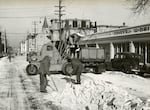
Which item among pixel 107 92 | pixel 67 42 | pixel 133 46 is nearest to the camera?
pixel 107 92

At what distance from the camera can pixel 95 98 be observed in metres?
10.3

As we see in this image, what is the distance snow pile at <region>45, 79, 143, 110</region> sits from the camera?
8.58 metres

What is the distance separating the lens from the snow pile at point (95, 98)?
8578 millimetres

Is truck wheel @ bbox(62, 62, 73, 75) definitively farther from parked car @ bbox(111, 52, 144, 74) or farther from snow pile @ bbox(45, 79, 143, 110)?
snow pile @ bbox(45, 79, 143, 110)

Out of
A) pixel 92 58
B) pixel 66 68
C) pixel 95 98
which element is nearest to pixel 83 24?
pixel 92 58

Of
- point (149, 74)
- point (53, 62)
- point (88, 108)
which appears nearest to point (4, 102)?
point (88, 108)

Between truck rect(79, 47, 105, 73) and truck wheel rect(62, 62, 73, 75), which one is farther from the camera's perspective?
truck rect(79, 47, 105, 73)

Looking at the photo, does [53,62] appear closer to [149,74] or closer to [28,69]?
[28,69]

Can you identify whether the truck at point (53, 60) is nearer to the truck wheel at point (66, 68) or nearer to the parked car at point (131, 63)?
the truck wheel at point (66, 68)

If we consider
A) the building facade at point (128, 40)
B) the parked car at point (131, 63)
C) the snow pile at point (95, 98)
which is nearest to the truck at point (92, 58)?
the parked car at point (131, 63)

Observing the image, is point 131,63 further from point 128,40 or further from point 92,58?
point 128,40

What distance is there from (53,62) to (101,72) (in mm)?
4578

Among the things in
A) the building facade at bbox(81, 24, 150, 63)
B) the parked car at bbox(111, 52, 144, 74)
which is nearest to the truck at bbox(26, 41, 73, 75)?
the parked car at bbox(111, 52, 144, 74)

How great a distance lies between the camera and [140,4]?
1645 cm
